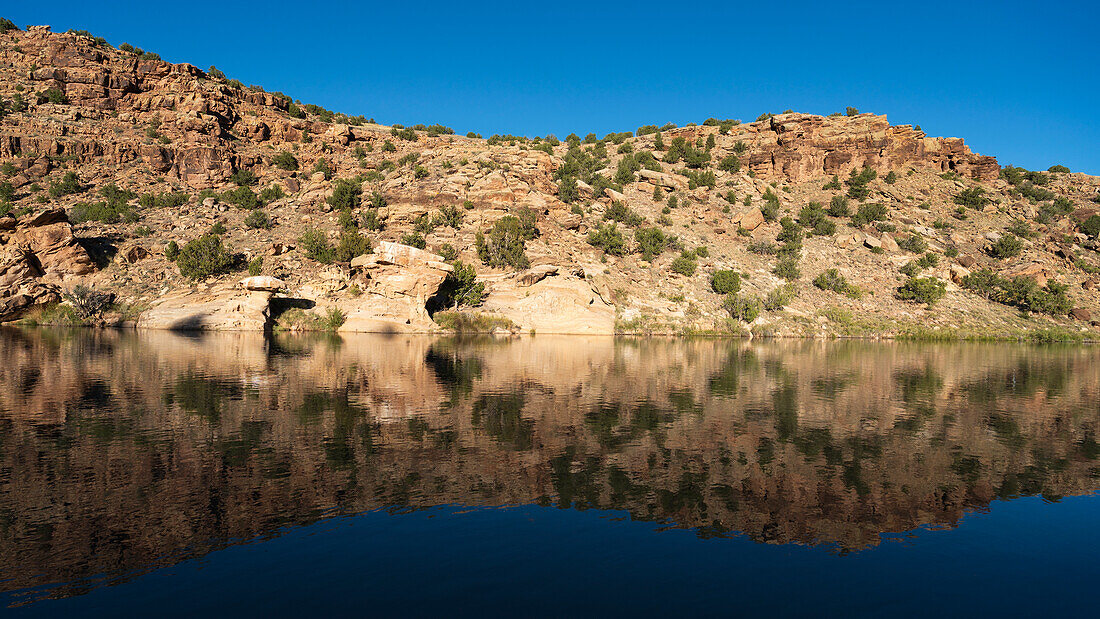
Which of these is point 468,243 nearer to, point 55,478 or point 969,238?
point 55,478

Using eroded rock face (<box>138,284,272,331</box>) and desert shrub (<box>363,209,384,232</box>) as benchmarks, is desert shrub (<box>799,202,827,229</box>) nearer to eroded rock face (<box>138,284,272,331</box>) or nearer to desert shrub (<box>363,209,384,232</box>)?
desert shrub (<box>363,209,384,232</box>)

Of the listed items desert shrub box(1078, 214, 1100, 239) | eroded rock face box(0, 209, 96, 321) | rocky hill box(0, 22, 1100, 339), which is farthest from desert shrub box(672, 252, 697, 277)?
eroded rock face box(0, 209, 96, 321)

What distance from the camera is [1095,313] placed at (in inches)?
2494

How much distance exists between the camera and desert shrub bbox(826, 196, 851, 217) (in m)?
77.4

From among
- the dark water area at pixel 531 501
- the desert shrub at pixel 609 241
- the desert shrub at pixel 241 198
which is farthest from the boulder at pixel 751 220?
the desert shrub at pixel 241 198

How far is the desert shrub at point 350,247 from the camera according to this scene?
179 feet

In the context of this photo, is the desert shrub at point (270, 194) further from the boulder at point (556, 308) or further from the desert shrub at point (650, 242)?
the desert shrub at point (650, 242)

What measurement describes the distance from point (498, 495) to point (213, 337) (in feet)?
127

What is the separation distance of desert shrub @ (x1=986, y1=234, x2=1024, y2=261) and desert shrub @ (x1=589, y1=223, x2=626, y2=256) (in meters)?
46.8

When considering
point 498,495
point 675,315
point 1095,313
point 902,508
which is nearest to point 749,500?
point 902,508

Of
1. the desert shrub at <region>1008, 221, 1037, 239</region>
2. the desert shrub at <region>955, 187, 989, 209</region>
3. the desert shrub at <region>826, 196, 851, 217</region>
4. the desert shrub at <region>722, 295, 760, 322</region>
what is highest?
the desert shrub at <region>955, 187, 989, 209</region>

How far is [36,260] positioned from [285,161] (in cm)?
3256

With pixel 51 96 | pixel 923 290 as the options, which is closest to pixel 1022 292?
pixel 923 290

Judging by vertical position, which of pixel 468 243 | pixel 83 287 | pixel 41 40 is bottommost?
pixel 83 287
